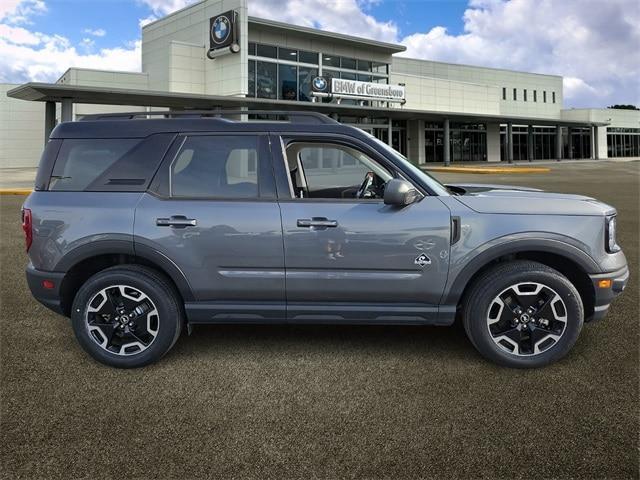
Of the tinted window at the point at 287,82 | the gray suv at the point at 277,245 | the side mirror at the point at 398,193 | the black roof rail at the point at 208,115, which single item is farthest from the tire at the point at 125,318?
the tinted window at the point at 287,82

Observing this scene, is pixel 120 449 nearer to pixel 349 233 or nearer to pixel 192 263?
pixel 192 263

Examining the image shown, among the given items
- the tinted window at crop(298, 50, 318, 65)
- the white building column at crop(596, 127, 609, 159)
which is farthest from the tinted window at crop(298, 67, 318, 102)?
the white building column at crop(596, 127, 609, 159)

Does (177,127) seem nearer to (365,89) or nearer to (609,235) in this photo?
(609,235)

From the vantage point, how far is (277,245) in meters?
4.15

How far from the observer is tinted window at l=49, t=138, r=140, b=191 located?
436 centimetres

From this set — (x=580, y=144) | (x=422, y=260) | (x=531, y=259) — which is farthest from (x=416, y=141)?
(x=422, y=260)

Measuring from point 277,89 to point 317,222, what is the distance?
34986 millimetres

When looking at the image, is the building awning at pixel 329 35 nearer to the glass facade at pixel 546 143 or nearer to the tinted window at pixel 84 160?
the glass facade at pixel 546 143

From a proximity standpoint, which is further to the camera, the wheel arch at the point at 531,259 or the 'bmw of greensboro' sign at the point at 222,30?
the 'bmw of greensboro' sign at the point at 222,30

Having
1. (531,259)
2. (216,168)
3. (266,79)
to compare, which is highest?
(266,79)

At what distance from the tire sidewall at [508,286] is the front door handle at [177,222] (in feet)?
7.07

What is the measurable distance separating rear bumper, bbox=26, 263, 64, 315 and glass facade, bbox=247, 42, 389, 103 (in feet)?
108

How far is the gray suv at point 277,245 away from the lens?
13.6 ft

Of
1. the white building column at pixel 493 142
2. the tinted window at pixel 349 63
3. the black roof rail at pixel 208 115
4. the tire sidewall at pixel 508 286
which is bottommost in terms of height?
the tire sidewall at pixel 508 286
